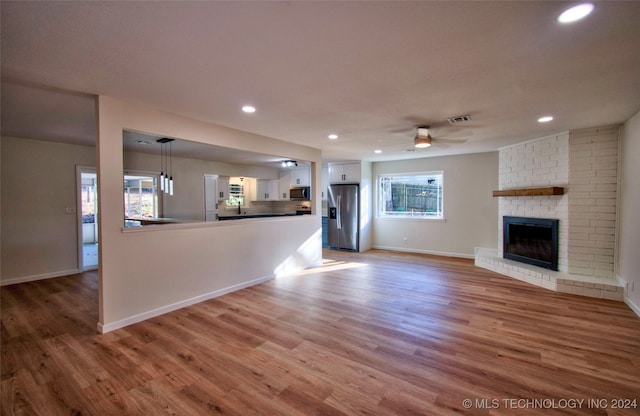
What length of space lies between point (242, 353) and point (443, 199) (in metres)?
5.95

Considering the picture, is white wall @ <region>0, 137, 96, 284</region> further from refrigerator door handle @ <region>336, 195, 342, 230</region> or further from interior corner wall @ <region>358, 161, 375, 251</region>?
interior corner wall @ <region>358, 161, 375, 251</region>

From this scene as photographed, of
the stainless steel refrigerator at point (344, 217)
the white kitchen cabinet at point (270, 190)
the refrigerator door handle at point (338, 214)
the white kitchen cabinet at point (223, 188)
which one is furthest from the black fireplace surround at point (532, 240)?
the white kitchen cabinet at point (223, 188)

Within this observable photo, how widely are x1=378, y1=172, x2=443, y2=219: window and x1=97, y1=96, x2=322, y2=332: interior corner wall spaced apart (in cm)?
364

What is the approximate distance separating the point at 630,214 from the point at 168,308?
6021mm

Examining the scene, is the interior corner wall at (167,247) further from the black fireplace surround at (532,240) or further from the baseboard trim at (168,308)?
the black fireplace surround at (532,240)

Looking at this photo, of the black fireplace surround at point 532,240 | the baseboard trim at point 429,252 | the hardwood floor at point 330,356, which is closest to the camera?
the hardwood floor at point 330,356

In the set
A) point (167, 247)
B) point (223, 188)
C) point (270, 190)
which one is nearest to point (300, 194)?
point (270, 190)

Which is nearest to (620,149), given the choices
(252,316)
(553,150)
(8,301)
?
(553,150)

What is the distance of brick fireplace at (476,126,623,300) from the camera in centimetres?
414

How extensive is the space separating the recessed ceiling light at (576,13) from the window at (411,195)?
5.61m

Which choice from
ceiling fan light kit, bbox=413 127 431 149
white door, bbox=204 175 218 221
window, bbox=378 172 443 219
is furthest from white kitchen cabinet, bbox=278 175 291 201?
ceiling fan light kit, bbox=413 127 431 149

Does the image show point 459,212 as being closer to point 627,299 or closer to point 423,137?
point 627,299

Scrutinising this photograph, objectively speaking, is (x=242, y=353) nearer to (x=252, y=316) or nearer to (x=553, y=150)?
(x=252, y=316)

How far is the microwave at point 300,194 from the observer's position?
8.65m
